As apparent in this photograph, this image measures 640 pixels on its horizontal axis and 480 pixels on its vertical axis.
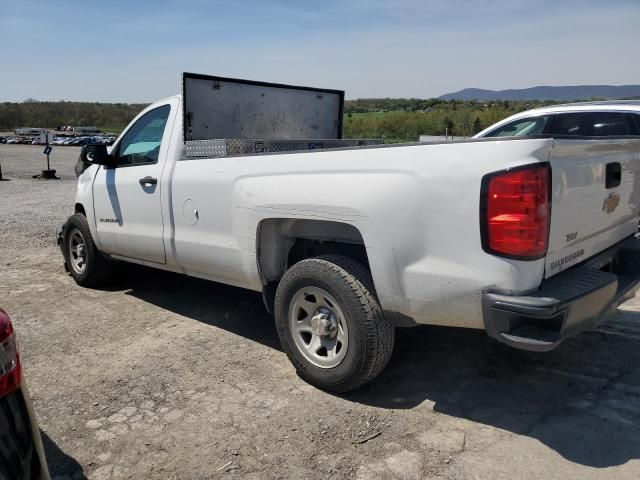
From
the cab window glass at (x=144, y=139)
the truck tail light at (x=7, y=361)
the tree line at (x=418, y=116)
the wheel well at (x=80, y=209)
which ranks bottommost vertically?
the truck tail light at (x=7, y=361)

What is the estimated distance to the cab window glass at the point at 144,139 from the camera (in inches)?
196

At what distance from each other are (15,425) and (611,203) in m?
3.26

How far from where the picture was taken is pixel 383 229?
314cm

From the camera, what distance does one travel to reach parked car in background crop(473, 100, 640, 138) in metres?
6.43

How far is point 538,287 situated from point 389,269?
2.56 ft

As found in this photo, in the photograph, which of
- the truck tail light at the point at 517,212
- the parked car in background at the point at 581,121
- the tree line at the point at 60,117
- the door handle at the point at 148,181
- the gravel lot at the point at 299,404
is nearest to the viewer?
the truck tail light at the point at 517,212

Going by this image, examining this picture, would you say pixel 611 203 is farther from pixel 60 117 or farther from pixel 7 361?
pixel 60 117

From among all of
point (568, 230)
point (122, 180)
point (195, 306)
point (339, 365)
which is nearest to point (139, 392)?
point (339, 365)

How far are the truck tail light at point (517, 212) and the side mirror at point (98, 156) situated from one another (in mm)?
3882

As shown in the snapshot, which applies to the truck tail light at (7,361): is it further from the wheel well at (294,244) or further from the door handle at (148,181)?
the door handle at (148,181)

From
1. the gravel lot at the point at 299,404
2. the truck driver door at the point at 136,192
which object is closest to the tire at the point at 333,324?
the gravel lot at the point at 299,404

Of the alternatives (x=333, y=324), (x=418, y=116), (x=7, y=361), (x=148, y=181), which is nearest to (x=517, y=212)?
(x=333, y=324)

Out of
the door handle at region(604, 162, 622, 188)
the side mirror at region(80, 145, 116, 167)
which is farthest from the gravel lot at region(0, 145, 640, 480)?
the side mirror at region(80, 145, 116, 167)

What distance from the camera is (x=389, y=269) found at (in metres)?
3.17
